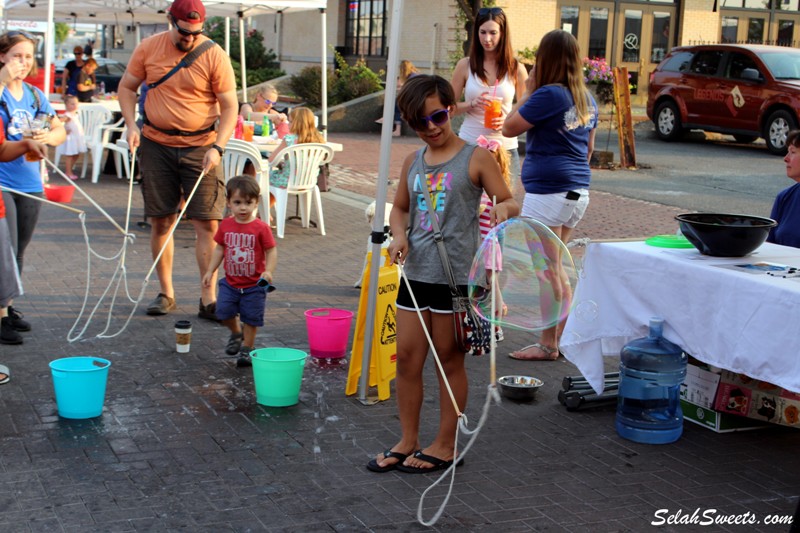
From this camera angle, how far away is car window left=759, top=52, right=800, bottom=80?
18.7 meters

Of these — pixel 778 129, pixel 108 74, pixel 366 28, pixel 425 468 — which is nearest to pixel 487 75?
pixel 425 468

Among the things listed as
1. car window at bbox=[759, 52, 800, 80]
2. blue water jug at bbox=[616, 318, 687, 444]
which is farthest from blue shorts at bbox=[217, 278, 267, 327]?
car window at bbox=[759, 52, 800, 80]

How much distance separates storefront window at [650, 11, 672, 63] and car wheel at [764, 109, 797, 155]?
10242 millimetres

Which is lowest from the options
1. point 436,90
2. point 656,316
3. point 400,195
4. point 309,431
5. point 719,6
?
point 309,431

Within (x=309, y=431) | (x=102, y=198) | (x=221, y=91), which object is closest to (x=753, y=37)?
(x=102, y=198)

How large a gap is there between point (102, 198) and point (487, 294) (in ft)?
30.5

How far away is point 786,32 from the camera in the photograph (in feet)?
96.9

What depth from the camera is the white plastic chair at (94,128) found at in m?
14.4

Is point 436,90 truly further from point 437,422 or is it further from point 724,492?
point 724,492

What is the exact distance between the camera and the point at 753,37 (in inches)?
1151

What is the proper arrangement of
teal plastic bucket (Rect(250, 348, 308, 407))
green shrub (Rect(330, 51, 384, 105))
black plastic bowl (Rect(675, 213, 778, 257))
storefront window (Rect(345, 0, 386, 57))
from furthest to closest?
storefront window (Rect(345, 0, 386, 57)) < green shrub (Rect(330, 51, 384, 105)) < teal plastic bucket (Rect(250, 348, 308, 407)) < black plastic bowl (Rect(675, 213, 778, 257))

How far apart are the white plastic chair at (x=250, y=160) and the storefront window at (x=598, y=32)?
18945 millimetres

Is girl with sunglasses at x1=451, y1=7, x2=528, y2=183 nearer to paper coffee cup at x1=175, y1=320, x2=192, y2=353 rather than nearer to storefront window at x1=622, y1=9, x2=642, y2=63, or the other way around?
paper coffee cup at x1=175, y1=320, x2=192, y2=353

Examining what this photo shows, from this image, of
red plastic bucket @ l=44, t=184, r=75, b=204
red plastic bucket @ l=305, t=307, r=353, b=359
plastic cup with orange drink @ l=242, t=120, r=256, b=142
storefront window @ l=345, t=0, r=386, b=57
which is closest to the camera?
red plastic bucket @ l=305, t=307, r=353, b=359
